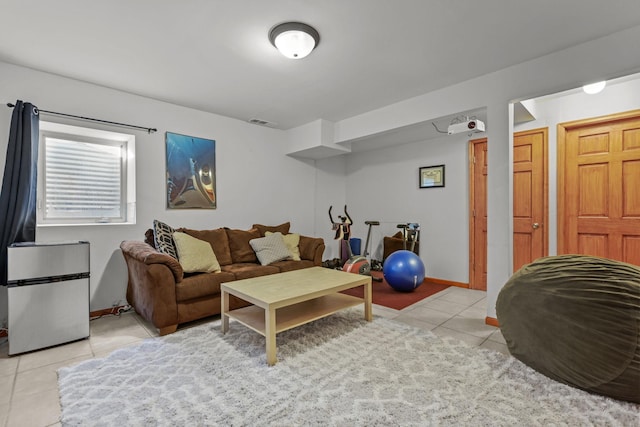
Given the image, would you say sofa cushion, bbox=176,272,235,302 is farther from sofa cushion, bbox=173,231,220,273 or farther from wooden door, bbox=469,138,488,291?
wooden door, bbox=469,138,488,291

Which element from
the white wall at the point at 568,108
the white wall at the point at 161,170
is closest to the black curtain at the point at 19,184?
the white wall at the point at 161,170

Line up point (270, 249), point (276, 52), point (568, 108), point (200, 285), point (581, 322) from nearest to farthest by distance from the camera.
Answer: point (581, 322), point (276, 52), point (200, 285), point (568, 108), point (270, 249)

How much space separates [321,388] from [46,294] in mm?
2283

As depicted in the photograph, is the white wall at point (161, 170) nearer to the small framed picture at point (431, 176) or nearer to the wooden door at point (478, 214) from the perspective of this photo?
the small framed picture at point (431, 176)

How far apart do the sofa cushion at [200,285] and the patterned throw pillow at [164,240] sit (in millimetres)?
323

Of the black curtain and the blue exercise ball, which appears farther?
the blue exercise ball

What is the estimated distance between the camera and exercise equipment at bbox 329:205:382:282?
4160mm

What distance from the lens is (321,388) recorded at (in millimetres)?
1788

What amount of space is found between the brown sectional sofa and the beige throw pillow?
291mm

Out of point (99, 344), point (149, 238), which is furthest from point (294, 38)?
point (99, 344)

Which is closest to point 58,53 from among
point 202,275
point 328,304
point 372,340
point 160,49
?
point 160,49

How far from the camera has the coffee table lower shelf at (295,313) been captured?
2277 mm

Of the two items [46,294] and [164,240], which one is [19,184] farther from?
[164,240]

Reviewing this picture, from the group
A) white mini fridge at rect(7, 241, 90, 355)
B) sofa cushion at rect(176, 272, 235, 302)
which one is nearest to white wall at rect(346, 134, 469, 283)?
sofa cushion at rect(176, 272, 235, 302)
